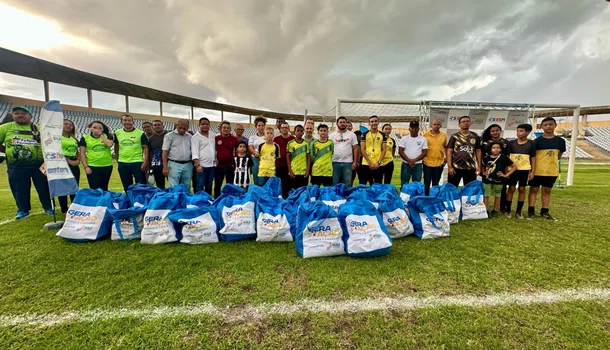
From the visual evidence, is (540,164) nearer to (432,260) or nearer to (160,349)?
(432,260)

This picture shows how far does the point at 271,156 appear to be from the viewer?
4.42 m

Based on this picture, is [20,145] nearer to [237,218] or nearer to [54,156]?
[54,156]

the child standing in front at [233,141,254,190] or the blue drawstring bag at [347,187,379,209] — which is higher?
the child standing in front at [233,141,254,190]

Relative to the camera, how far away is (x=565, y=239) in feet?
10.8

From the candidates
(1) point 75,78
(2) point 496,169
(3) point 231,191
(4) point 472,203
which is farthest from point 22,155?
(1) point 75,78

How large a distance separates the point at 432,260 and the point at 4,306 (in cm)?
376

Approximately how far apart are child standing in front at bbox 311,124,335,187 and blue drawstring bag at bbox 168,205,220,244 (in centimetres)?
214

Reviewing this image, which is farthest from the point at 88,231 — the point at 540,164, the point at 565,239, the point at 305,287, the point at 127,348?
the point at 540,164

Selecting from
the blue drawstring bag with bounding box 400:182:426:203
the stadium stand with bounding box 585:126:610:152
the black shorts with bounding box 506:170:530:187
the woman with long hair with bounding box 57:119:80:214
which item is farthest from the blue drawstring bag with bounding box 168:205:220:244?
the stadium stand with bounding box 585:126:610:152

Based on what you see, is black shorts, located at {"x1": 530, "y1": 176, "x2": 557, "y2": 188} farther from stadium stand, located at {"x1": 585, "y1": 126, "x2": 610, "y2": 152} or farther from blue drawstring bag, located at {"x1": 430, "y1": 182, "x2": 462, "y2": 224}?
stadium stand, located at {"x1": 585, "y1": 126, "x2": 610, "y2": 152}

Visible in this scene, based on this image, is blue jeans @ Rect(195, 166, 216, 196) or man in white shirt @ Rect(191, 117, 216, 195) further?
blue jeans @ Rect(195, 166, 216, 196)

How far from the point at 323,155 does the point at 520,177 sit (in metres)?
3.41

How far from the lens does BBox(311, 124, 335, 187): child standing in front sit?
14.8 ft

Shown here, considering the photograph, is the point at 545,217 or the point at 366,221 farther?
the point at 545,217
